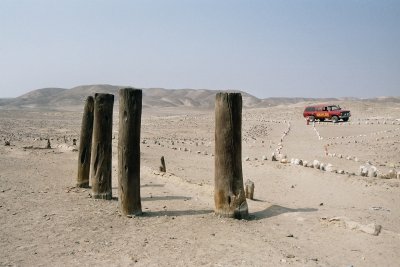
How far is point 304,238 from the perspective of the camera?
7133 millimetres

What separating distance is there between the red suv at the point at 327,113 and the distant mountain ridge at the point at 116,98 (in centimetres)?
5815

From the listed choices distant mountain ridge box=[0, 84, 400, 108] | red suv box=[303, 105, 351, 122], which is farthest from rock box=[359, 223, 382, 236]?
distant mountain ridge box=[0, 84, 400, 108]

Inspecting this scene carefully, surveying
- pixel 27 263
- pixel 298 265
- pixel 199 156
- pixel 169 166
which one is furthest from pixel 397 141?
pixel 27 263

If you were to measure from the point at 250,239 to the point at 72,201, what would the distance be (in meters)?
4.38

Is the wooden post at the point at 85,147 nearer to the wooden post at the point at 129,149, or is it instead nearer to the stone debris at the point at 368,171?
the wooden post at the point at 129,149

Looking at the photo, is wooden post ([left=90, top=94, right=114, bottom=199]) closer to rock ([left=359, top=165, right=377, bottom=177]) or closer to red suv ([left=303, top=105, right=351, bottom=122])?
rock ([left=359, top=165, right=377, bottom=177])

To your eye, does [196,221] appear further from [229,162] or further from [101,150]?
[101,150]

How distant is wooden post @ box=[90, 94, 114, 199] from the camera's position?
30.8 feet

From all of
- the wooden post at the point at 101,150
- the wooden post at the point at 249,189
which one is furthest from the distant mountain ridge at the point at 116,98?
the wooden post at the point at 249,189

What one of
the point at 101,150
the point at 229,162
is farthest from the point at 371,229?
the point at 101,150

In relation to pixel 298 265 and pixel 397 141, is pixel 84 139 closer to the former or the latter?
pixel 298 265

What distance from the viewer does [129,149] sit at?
805 centimetres

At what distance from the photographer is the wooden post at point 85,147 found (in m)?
10.8

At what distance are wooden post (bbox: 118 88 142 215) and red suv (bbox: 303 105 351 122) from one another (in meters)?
32.3
